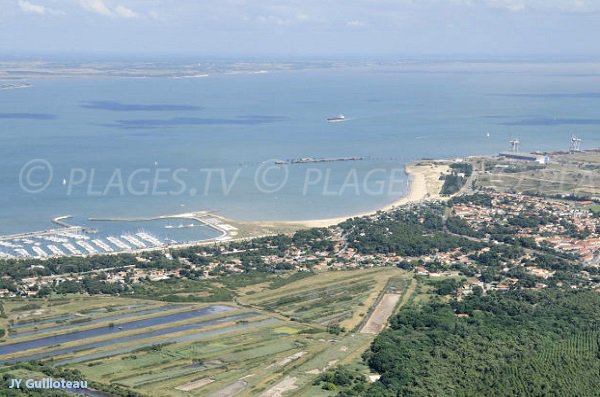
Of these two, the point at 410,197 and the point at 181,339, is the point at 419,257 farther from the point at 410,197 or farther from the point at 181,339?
the point at 181,339

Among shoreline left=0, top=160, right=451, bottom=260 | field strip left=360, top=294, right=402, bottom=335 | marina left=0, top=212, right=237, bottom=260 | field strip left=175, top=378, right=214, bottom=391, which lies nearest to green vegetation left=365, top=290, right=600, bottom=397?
field strip left=360, top=294, right=402, bottom=335

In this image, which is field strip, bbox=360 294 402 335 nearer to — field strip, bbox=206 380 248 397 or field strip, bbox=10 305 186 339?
field strip, bbox=206 380 248 397

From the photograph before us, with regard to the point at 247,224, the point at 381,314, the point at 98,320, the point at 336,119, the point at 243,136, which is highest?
the point at 336,119

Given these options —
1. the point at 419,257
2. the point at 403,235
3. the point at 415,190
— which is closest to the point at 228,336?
the point at 419,257

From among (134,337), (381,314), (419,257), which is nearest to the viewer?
(134,337)

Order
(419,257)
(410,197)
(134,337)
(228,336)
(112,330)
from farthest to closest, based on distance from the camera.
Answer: (410,197) → (419,257) → (112,330) → (228,336) → (134,337)

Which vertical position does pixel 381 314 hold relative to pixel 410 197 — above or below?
below

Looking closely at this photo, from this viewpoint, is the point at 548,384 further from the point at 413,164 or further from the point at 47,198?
the point at 413,164

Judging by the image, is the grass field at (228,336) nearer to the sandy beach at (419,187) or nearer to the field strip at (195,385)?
the field strip at (195,385)

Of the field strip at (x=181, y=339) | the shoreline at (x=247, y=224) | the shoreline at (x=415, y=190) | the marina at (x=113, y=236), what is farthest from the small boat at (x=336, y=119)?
the field strip at (x=181, y=339)
